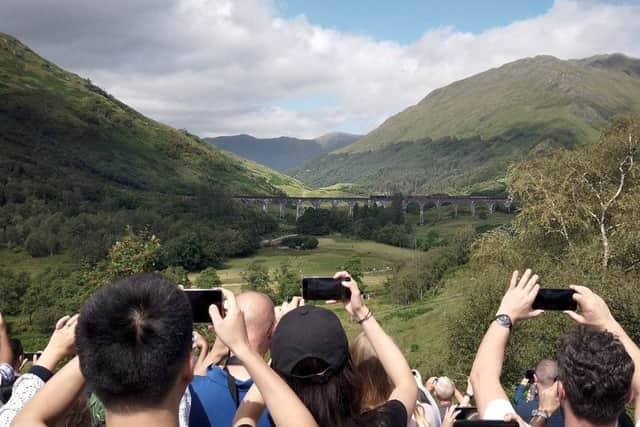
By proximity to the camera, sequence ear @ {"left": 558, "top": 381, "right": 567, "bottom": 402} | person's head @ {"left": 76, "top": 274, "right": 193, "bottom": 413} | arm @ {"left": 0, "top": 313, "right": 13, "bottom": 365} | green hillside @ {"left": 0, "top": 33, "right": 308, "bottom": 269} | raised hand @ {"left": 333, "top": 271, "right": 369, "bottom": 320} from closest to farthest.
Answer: person's head @ {"left": 76, "top": 274, "right": 193, "bottom": 413}, ear @ {"left": 558, "top": 381, "right": 567, "bottom": 402}, raised hand @ {"left": 333, "top": 271, "right": 369, "bottom": 320}, arm @ {"left": 0, "top": 313, "right": 13, "bottom": 365}, green hillside @ {"left": 0, "top": 33, "right": 308, "bottom": 269}

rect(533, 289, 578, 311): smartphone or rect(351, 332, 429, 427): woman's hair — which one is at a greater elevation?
rect(533, 289, 578, 311): smartphone

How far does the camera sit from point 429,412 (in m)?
4.80

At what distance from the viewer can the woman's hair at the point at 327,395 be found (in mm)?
2906

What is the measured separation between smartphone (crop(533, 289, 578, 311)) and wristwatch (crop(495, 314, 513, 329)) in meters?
0.32

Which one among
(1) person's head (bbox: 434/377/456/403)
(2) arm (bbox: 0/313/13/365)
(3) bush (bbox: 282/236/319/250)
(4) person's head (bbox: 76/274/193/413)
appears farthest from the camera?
(3) bush (bbox: 282/236/319/250)

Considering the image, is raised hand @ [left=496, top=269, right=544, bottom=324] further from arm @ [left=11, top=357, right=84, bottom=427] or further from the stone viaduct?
the stone viaduct

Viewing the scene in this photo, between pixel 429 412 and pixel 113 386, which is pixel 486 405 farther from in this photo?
pixel 113 386

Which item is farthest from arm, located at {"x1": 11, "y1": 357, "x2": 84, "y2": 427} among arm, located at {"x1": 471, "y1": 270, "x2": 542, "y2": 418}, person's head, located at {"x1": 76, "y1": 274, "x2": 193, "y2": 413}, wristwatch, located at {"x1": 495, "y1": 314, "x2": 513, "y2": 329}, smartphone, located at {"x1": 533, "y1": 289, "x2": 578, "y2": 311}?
smartphone, located at {"x1": 533, "y1": 289, "x2": 578, "y2": 311}

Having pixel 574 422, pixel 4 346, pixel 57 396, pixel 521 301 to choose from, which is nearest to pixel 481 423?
pixel 574 422

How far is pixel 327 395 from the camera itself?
2932 millimetres

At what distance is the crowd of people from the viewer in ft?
8.38

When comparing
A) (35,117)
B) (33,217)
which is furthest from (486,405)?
Answer: (35,117)

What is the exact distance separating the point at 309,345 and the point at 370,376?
115 cm

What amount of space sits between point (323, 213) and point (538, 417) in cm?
14576
